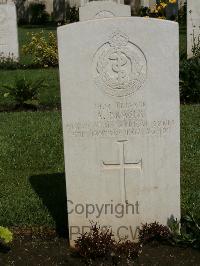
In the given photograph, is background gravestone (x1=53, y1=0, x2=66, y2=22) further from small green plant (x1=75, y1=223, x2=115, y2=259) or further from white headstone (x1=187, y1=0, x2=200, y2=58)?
small green plant (x1=75, y1=223, x2=115, y2=259)

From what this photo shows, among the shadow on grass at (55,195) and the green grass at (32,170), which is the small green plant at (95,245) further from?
the green grass at (32,170)

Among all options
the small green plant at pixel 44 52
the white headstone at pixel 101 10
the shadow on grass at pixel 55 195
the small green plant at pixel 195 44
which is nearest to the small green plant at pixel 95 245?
the shadow on grass at pixel 55 195

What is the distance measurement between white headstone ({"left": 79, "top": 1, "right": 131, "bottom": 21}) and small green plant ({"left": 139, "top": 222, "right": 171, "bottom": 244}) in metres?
7.35

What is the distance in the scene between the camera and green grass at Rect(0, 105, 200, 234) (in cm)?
538

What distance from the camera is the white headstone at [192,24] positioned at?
13.4m

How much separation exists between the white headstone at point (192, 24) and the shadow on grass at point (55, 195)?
7.73 meters

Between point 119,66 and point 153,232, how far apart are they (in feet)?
4.41

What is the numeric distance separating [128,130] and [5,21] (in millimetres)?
11509

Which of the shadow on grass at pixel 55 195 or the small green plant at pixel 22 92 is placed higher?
the small green plant at pixel 22 92

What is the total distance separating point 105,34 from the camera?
429 cm

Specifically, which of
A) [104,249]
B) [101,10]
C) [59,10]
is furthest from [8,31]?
[59,10]

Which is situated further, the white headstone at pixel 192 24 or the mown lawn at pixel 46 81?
the white headstone at pixel 192 24

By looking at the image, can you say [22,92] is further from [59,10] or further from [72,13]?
[59,10]

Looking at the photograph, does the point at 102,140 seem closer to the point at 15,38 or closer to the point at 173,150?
the point at 173,150
